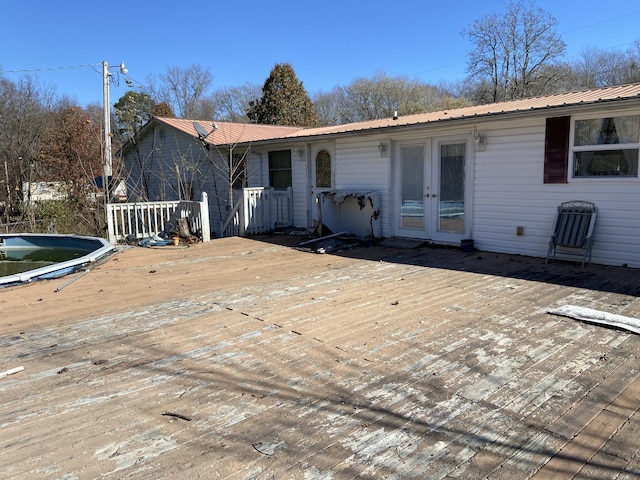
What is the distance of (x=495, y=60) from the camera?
33.5m

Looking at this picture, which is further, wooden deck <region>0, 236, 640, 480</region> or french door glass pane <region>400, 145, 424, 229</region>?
french door glass pane <region>400, 145, 424, 229</region>

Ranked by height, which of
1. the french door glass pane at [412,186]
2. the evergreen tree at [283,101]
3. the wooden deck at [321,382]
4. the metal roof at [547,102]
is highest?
the evergreen tree at [283,101]

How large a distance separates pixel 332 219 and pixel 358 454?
8648 mm

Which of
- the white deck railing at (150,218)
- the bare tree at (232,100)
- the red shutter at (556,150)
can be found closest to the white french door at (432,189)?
the red shutter at (556,150)

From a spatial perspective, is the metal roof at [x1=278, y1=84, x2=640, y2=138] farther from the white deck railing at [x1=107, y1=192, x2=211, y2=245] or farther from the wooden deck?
the white deck railing at [x1=107, y1=192, x2=211, y2=245]

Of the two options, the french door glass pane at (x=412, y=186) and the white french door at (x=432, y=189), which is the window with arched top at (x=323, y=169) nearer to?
the white french door at (x=432, y=189)

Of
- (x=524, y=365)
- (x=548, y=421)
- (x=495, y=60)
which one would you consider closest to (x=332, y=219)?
(x=524, y=365)

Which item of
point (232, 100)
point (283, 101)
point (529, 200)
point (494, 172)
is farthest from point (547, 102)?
point (232, 100)

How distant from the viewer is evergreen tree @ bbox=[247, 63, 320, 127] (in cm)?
2830

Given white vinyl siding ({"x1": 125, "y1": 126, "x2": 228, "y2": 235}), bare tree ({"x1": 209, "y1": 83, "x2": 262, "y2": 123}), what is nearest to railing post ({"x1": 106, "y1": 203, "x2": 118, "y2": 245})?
white vinyl siding ({"x1": 125, "y1": 126, "x2": 228, "y2": 235})

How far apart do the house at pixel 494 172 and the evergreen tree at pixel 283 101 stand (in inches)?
681

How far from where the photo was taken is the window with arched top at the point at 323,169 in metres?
11.4

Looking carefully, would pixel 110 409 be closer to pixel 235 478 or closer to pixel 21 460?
pixel 21 460

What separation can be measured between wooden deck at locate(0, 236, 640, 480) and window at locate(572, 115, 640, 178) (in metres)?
2.00
